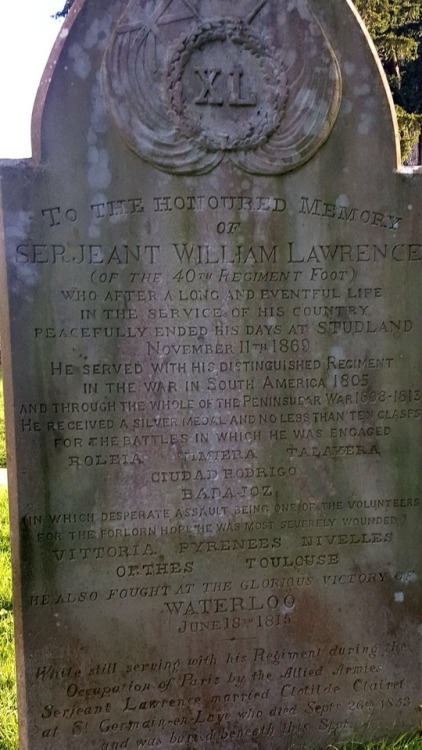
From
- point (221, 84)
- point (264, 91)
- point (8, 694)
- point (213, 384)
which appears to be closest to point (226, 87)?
point (221, 84)

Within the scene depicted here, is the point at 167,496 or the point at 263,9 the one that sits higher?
the point at 263,9

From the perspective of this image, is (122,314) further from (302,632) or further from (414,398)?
(302,632)

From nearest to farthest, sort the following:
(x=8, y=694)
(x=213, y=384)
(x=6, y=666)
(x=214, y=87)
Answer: (x=214, y=87)
(x=213, y=384)
(x=8, y=694)
(x=6, y=666)

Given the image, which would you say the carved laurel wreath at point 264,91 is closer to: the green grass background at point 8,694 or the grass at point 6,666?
the green grass background at point 8,694

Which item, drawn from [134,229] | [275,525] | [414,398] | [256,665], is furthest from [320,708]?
[134,229]

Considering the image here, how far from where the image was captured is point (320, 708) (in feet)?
10.4

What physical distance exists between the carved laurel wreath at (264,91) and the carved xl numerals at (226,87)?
0.25 ft

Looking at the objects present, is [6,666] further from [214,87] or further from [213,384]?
[214,87]

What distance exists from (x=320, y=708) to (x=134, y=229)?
2447mm

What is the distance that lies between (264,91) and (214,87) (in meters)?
0.22

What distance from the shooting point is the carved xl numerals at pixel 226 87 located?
2.81 m

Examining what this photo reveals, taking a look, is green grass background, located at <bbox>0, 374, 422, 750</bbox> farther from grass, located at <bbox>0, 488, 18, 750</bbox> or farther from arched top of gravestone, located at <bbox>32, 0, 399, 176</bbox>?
arched top of gravestone, located at <bbox>32, 0, 399, 176</bbox>

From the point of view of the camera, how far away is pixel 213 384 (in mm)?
2977

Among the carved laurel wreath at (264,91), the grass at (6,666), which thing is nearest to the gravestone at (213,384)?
the carved laurel wreath at (264,91)
